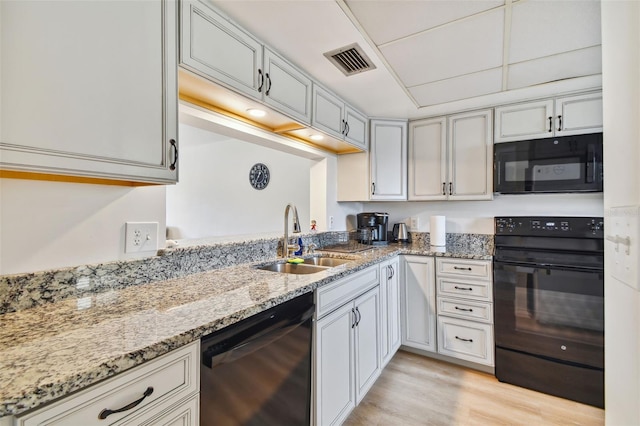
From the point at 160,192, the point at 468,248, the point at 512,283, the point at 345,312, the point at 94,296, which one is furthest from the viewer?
the point at 468,248

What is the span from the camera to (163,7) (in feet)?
3.63

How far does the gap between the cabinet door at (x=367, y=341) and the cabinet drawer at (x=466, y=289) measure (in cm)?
65

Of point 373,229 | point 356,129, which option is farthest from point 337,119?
point 373,229

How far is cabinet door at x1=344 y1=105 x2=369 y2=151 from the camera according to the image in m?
2.43

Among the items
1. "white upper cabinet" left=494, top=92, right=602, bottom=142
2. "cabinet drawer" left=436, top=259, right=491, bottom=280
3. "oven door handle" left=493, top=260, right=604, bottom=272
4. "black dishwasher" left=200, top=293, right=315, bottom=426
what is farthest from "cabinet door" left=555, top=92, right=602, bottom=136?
"black dishwasher" left=200, top=293, right=315, bottom=426

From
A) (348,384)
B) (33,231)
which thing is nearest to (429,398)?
(348,384)

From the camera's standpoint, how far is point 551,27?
149 cm

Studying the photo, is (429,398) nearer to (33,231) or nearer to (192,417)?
(192,417)

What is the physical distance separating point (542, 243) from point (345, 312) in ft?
5.48

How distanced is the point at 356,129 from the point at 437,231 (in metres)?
1.19

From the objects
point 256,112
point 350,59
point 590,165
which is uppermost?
point 350,59

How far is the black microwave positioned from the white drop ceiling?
1.45 feet

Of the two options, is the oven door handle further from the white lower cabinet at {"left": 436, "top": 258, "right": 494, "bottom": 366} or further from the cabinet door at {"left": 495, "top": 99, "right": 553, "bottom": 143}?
the cabinet door at {"left": 495, "top": 99, "right": 553, "bottom": 143}

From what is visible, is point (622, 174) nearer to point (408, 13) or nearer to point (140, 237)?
point (408, 13)
